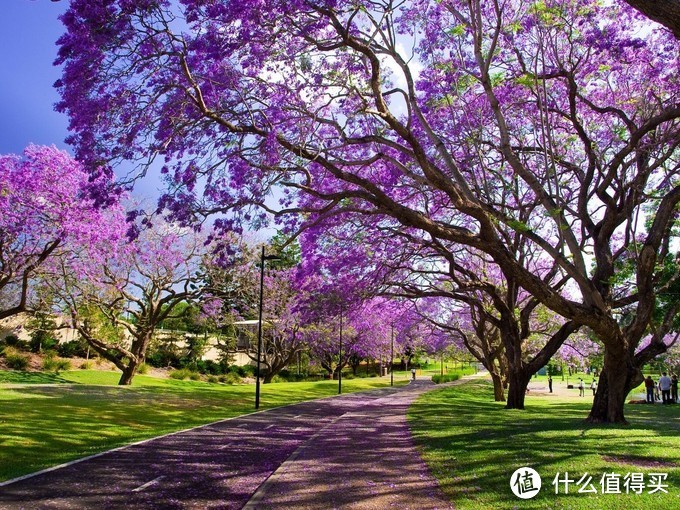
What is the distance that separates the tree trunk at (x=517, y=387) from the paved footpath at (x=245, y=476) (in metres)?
7.51

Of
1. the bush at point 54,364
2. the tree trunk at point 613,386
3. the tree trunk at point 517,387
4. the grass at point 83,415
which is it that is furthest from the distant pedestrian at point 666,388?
the bush at point 54,364

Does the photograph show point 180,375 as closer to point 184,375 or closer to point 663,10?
point 184,375

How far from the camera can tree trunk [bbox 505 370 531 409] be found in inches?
748

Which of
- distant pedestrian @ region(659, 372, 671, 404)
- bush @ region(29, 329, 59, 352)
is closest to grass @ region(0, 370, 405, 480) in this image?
bush @ region(29, 329, 59, 352)

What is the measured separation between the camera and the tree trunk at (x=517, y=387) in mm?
19000

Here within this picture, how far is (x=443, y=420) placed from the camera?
15211mm

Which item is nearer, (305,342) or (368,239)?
(368,239)

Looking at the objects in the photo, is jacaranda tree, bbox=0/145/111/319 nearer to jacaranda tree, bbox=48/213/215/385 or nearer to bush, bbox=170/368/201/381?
jacaranda tree, bbox=48/213/215/385

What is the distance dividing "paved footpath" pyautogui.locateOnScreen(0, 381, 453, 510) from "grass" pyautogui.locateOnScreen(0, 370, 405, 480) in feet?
3.28

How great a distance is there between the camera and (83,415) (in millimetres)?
15508

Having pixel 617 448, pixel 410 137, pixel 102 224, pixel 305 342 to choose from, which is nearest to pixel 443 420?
pixel 617 448

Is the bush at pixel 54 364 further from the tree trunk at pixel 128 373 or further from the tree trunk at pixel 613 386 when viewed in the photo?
the tree trunk at pixel 613 386

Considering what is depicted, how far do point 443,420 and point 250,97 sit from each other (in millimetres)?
10386

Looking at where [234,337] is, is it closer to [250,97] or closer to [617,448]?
[250,97]
